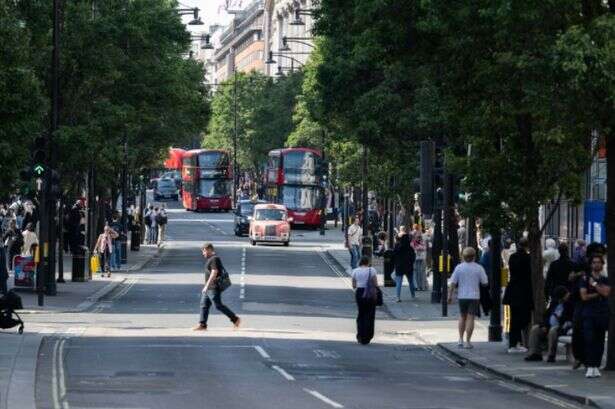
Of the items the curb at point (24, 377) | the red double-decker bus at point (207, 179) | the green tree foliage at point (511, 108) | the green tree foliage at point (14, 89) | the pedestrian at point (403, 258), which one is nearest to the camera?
the curb at point (24, 377)

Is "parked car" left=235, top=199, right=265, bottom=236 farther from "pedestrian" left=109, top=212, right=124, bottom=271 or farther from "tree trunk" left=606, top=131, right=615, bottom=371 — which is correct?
"tree trunk" left=606, top=131, right=615, bottom=371

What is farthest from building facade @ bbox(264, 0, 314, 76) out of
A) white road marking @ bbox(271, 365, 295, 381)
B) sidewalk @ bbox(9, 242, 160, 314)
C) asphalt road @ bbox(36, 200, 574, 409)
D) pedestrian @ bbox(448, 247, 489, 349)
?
white road marking @ bbox(271, 365, 295, 381)

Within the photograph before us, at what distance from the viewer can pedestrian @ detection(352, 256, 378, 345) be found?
3225 cm

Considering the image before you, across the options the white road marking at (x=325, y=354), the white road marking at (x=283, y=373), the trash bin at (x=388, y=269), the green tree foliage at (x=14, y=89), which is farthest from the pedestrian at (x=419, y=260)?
the white road marking at (x=283, y=373)

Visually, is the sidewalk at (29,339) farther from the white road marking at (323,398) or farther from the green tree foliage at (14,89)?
the green tree foliage at (14,89)

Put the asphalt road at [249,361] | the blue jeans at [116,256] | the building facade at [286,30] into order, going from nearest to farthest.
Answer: the asphalt road at [249,361], the blue jeans at [116,256], the building facade at [286,30]

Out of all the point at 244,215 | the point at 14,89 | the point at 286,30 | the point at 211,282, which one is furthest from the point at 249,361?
the point at 286,30

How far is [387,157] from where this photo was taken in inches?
2333

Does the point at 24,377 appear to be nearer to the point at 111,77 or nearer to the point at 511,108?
the point at 511,108

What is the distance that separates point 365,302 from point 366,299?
63 millimetres

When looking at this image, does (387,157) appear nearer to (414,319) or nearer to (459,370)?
(414,319)

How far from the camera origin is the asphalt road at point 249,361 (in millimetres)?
21938

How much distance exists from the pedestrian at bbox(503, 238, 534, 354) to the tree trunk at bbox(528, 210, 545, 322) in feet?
0.37

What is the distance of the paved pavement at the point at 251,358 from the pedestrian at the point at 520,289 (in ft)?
4.29
